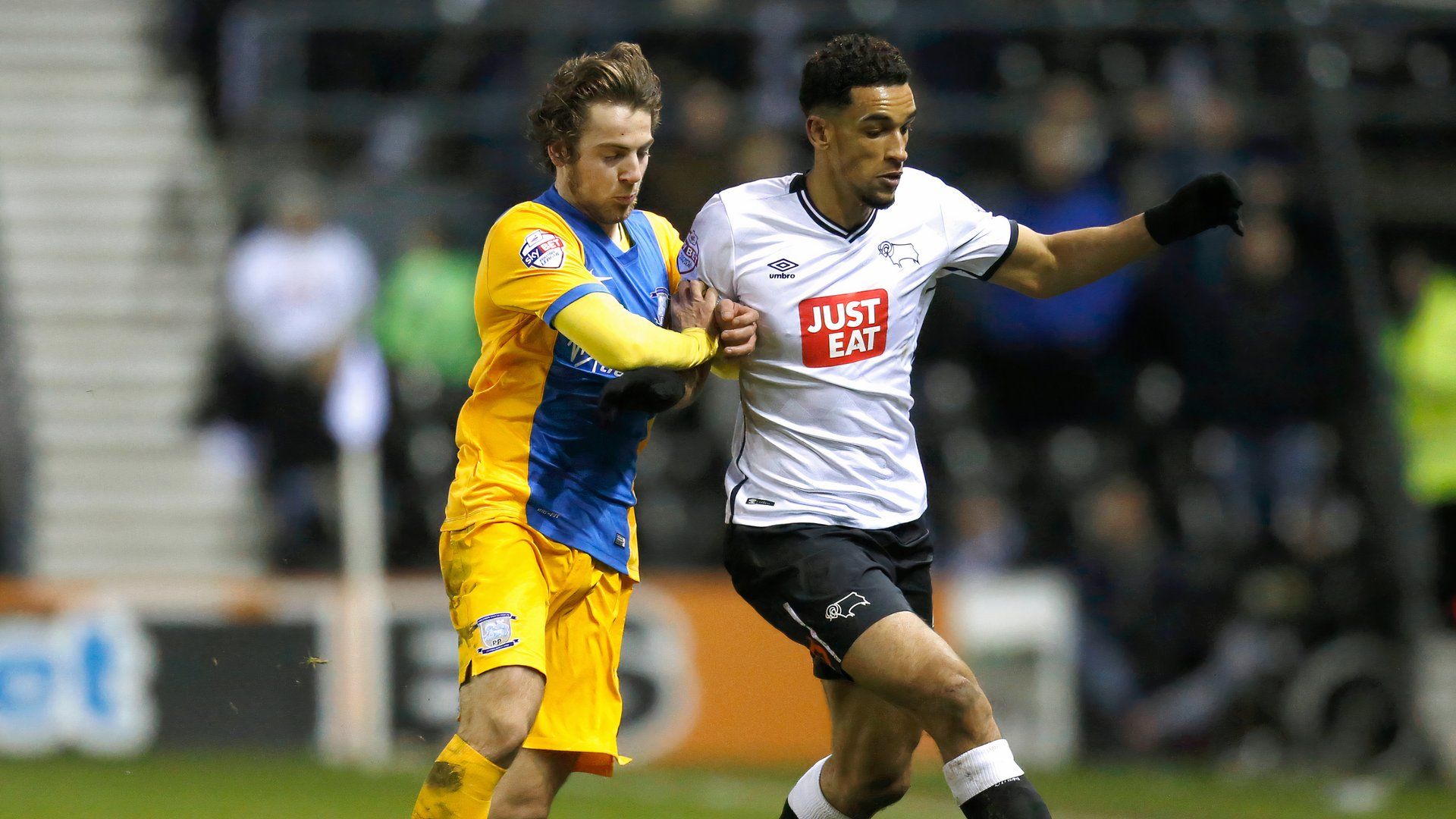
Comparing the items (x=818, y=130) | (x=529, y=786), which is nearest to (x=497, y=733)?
(x=529, y=786)

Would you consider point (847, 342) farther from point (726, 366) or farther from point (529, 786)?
point (529, 786)

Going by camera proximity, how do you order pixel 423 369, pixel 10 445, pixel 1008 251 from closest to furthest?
pixel 1008 251, pixel 423 369, pixel 10 445

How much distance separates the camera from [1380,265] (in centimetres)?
1295

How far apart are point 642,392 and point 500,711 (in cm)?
93

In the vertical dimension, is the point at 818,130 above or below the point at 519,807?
above

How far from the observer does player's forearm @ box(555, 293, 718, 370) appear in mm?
5055

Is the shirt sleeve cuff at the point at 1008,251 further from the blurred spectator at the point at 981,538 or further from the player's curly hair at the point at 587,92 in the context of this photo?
the blurred spectator at the point at 981,538

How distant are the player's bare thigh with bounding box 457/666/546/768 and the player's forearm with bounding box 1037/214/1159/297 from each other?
6.53 ft

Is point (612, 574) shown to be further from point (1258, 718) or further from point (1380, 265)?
point (1380, 265)

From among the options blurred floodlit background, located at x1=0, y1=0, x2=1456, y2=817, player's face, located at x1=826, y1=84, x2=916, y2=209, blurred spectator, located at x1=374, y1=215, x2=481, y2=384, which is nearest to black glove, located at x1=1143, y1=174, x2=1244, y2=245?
player's face, located at x1=826, y1=84, x2=916, y2=209

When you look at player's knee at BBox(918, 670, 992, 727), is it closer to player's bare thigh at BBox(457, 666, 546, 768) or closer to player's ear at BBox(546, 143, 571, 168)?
player's bare thigh at BBox(457, 666, 546, 768)

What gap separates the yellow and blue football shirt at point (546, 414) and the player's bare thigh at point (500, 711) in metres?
0.45

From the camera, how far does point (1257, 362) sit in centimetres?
1134

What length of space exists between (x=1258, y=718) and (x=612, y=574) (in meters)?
6.59
